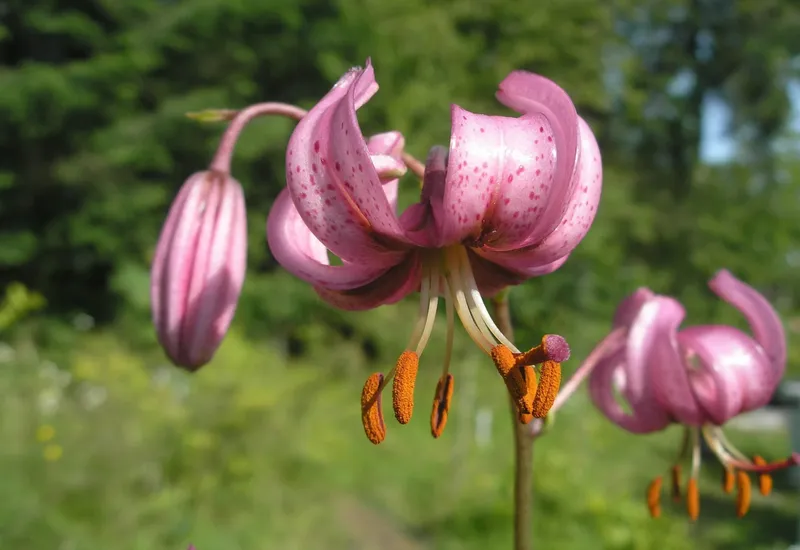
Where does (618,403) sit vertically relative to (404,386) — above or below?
below

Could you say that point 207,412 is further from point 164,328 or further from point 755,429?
point 755,429

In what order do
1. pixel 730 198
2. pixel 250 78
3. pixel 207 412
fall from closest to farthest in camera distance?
pixel 207 412, pixel 250 78, pixel 730 198

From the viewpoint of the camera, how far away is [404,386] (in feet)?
2.11

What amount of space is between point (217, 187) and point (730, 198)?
1150cm

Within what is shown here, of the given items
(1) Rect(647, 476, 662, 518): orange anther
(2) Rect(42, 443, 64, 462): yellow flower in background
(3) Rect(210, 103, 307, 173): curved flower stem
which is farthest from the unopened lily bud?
(2) Rect(42, 443, 64, 462): yellow flower in background

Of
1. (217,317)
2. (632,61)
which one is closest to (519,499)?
(217,317)

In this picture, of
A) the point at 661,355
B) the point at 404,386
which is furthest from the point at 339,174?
the point at 661,355

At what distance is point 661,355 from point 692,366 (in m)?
0.08

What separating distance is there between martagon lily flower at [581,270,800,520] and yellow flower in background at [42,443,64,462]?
245cm

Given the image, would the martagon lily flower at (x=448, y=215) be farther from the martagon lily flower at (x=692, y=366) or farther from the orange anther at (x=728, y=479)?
the orange anther at (x=728, y=479)

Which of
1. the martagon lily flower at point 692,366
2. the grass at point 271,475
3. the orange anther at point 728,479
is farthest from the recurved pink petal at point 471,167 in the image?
the grass at point 271,475

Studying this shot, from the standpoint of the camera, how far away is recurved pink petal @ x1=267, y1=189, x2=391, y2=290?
26.1 inches

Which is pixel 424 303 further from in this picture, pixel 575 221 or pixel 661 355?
pixel 661 355

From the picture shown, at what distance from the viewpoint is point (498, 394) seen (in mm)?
7285
